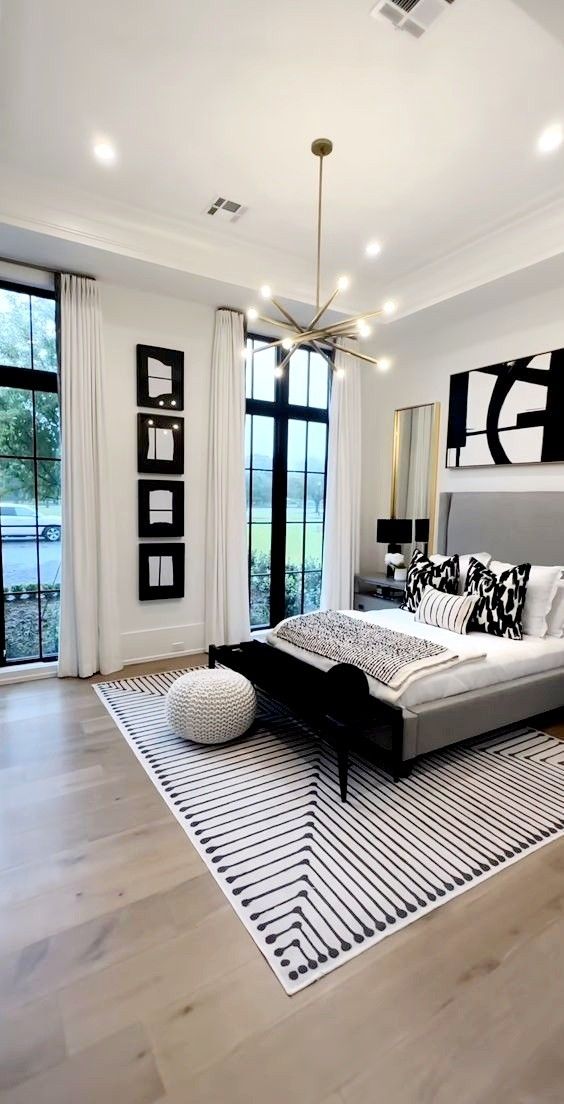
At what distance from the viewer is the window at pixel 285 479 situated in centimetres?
505

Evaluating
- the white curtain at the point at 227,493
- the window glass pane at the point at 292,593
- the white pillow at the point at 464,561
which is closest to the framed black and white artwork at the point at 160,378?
the white curtain at the point at 227,493

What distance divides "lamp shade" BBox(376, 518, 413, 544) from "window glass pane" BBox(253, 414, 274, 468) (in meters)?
1.31

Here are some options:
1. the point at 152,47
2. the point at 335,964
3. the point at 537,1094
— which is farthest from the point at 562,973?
the point at 152,47

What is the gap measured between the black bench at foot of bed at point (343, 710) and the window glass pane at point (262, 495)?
2240mm

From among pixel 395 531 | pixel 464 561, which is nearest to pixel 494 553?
pixel 464 561

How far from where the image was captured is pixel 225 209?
3.50 m

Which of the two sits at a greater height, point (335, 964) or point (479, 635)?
point (479, 635)

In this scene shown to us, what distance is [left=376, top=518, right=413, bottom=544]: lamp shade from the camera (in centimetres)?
482

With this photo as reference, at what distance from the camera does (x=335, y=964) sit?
1.61 metres

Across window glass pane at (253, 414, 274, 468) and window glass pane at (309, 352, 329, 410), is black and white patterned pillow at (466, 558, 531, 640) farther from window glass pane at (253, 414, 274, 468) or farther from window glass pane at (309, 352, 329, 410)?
window glass pane at (309, 352, 329, 410)

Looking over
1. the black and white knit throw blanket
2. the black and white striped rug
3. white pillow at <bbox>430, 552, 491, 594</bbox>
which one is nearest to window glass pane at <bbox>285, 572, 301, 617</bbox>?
the black and white knit throw blanket

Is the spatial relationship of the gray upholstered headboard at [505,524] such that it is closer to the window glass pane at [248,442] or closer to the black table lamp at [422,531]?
the black table lamp at [422,531]

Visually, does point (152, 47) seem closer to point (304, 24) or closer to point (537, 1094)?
point (304, 24)

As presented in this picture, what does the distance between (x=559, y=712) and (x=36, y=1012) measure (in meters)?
3.40
